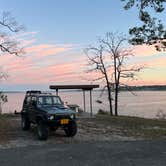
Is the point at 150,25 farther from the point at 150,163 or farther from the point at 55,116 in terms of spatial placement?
the point at 150,163

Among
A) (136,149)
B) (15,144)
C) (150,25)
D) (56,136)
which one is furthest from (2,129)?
(150,25)

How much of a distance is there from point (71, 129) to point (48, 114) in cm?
143

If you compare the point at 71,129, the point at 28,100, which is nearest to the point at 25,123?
the point at 28,100

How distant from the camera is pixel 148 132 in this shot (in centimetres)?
1853

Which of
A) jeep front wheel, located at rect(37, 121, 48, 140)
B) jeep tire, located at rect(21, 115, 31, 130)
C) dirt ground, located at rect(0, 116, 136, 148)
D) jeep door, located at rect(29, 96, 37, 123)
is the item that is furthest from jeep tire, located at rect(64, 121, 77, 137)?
jeep tire, located at rect(21, 115, 31, 130)

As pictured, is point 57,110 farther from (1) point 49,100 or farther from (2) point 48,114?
(1) point 49,100

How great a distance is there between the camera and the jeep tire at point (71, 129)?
16.5 metres

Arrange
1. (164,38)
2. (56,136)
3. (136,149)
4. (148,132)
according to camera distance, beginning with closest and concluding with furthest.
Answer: (136,149) < (56,136) < (148,132) < (164,38)

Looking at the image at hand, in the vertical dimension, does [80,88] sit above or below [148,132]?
above

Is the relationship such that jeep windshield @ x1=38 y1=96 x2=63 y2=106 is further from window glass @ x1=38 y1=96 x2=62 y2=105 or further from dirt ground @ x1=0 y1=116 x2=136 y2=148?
dirt ground @ x1=0 y1=116 x2=136 y2=148

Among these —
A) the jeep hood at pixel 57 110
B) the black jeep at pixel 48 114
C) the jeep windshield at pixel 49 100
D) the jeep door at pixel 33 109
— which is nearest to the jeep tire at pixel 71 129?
the black jeep at pixel 48 114

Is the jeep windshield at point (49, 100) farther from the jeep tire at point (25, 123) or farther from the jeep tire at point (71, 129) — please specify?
the jeep tire at point (25, 123)

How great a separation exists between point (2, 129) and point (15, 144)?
504cm

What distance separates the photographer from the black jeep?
51.9 ft
